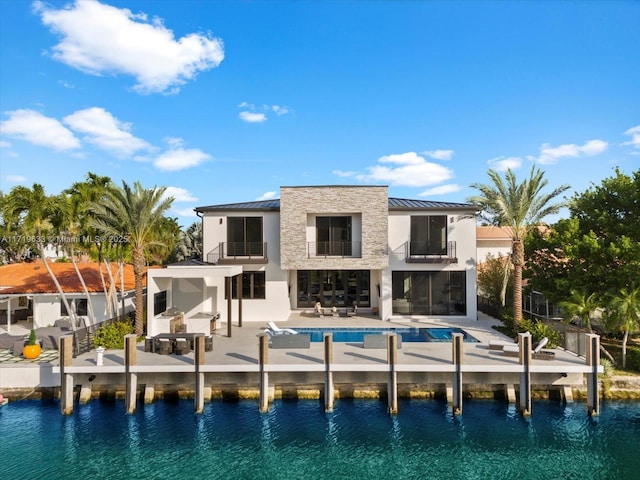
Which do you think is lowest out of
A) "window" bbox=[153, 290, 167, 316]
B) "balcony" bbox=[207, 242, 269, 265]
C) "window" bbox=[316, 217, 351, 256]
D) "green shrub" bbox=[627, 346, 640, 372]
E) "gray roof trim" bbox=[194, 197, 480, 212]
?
"green shrub" bbox=[627, 346, 640, 372]

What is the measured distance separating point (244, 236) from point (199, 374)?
38.7 ft

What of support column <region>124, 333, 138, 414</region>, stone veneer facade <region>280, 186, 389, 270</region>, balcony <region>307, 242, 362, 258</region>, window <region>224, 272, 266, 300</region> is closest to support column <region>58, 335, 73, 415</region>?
support column <region>124, 333, 138, 414</region>

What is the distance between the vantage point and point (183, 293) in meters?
23.6

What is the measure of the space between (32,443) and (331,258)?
16.0 m

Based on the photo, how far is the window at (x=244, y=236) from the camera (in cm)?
2472

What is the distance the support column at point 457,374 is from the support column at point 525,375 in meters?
2.24

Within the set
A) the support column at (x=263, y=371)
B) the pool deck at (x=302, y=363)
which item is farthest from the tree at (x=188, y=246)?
the support column at (x=263, y=371)

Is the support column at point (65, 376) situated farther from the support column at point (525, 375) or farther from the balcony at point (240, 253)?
the support column at point (525, 375)

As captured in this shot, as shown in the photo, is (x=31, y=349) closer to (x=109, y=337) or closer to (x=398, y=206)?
(x=109, y=337)

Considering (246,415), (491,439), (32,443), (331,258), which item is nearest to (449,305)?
(331,258)

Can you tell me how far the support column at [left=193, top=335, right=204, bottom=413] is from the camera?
14133 mm

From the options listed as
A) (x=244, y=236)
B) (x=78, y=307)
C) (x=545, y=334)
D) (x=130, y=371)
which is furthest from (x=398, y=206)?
(x=78, y=307)

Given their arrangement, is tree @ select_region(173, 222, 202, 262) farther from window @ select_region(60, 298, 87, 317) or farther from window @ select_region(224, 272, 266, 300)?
window @ select_region(224, 272, 266, 300)

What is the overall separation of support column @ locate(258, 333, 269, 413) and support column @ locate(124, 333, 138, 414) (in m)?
4.58
